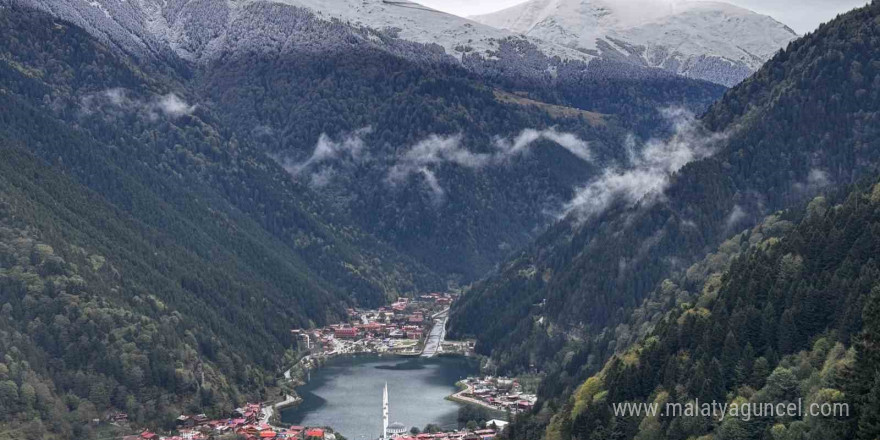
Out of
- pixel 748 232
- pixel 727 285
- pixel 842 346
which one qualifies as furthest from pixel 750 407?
pixel 748 232

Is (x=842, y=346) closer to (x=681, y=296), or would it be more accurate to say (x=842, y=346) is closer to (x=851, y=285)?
(x=851, y=285)

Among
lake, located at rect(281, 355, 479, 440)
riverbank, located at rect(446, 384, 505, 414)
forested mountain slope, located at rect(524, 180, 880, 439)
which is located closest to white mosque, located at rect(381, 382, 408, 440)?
lake, located at rect(281, 355, 479, 440)

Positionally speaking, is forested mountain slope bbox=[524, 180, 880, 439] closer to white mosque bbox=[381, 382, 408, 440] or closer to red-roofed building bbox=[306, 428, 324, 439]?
white mosque bbox=[381, 382, 408, 440]

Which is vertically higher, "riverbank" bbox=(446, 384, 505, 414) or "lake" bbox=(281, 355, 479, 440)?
"riverbank" bbox=(446, 384, 505, 414)

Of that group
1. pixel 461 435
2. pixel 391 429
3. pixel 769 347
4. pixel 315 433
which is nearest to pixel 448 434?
pixel 461 435

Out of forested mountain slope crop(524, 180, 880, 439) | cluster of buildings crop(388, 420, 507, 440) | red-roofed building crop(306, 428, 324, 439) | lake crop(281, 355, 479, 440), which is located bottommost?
lake crop(281, 355, 479, 440)

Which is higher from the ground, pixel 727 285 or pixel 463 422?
pixel 727 285

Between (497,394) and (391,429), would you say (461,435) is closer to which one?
(391,429)
